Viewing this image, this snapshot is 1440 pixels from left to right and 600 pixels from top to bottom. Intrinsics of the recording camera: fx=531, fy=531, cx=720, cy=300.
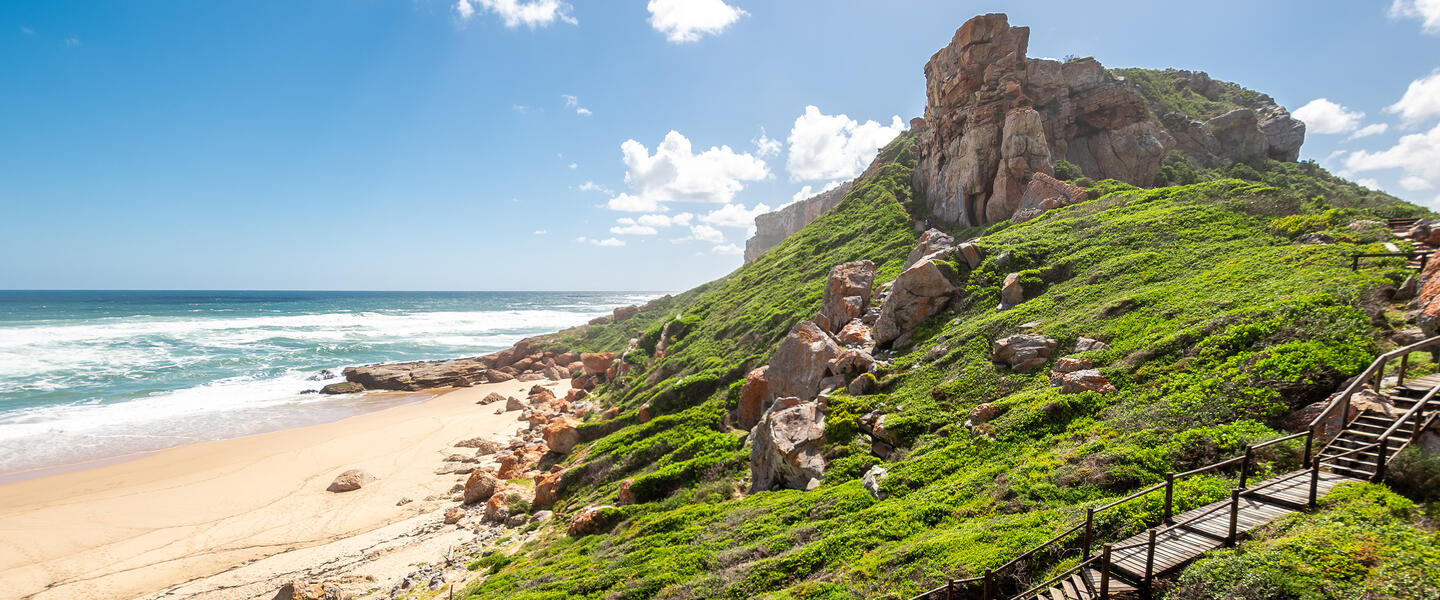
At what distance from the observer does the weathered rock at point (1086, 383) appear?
11.6 metres

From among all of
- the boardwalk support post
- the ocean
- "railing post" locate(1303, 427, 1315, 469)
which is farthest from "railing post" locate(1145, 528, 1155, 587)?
the ocean

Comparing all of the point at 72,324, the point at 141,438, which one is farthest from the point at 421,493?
the point at 72,324

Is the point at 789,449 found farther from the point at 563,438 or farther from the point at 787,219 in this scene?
the point at 787,219

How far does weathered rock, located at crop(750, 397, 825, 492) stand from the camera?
13.2 metres

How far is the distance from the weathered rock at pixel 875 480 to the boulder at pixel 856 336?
7445 millimetres

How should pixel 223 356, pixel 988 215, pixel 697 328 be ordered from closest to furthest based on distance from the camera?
pixel 988 215, pixel 697 328, pixel 223 356

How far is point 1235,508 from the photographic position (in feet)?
22.1

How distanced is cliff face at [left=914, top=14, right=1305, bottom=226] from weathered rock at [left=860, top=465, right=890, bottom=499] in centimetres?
2326

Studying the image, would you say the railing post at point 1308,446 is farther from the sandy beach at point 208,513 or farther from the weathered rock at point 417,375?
the weathered rock at point 417,375

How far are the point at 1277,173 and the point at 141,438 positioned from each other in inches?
2979

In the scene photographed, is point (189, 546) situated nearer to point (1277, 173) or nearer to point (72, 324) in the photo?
point (1277, 173)

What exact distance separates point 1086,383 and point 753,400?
9.89m

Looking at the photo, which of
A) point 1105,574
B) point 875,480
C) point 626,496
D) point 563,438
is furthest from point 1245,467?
point 563,438

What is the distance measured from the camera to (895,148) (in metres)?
55.1
